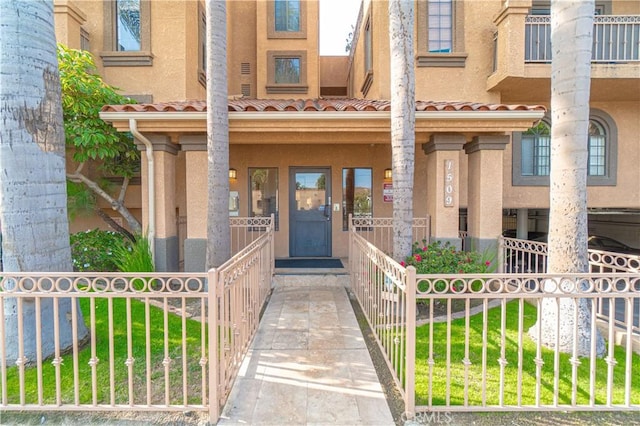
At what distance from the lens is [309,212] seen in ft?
29.5

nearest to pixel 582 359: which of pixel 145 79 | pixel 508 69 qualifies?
pixel 508 69

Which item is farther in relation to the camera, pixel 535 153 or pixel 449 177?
pixel 535 153

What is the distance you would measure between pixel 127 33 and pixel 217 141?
5996 mm

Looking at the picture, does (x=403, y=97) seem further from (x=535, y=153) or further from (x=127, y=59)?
(x=127, y=59)

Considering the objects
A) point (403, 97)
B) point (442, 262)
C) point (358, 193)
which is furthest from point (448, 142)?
point (358, 193)

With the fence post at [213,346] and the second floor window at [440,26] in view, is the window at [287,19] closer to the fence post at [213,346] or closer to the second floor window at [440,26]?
the second floor window at [440,26]

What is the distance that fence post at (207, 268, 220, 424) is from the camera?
2.72 meters

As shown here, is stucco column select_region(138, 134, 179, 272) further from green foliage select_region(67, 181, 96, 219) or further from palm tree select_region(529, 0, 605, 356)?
palm tree select_region(529, 0, 605, 356)

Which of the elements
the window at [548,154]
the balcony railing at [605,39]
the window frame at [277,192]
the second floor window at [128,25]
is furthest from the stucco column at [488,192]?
the second floor window at [128,25]

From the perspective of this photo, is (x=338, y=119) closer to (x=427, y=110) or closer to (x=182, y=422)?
(x=427, y=110)

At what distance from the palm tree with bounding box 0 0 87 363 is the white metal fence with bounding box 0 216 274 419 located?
0.05 meters

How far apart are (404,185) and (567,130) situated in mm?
2087

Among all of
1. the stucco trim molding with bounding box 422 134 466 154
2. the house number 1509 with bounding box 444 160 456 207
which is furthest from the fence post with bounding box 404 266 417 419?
the stucco trim molding with bounding box 422 134 466 154

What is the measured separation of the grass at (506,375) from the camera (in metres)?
3.07
